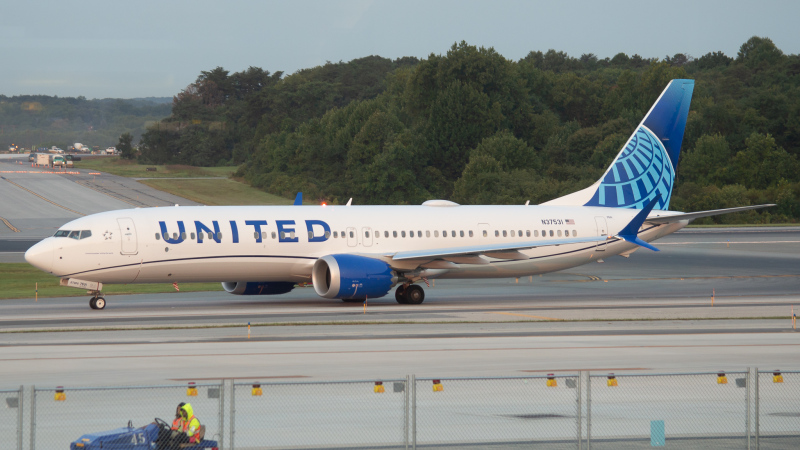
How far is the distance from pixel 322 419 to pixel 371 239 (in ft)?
83.3

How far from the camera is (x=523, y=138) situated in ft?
429

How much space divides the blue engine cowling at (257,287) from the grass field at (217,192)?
7023 cm

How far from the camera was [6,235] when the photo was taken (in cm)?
8238

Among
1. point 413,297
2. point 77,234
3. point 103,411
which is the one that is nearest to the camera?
point 103,411

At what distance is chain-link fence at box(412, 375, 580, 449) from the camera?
14.6m

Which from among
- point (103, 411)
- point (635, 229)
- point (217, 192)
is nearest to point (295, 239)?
point (635, 229)

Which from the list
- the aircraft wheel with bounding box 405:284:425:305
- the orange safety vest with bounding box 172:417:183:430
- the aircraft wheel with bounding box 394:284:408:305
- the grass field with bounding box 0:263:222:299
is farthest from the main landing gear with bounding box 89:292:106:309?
the orange safety vest with bounding box 172:417:183:430

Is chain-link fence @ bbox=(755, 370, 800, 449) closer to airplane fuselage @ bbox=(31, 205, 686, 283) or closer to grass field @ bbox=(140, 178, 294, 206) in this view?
airplane fuselage @ bbox=(31, 205, 686, 283)

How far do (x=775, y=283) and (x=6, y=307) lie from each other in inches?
1442

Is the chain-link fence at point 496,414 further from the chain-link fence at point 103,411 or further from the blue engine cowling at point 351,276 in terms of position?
the blue engine cowling at point 351,276

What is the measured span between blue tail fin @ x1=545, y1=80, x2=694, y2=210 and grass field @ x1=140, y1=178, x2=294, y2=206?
71.6 m

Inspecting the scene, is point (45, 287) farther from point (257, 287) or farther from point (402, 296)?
point (402, 296)

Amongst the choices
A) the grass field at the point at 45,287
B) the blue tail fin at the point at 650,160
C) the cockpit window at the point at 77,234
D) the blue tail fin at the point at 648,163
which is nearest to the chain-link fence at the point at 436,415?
the cockpit window at the point at 77,234

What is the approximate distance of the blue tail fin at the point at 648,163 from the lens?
1828 inches
